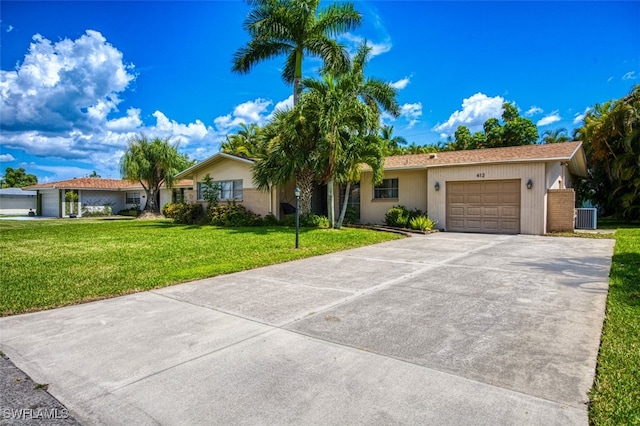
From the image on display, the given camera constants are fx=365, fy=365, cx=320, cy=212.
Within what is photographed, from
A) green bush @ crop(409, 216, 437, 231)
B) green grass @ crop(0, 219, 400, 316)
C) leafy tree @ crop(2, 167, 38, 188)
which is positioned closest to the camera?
green grass @ crop(0, 219, 400, 316)

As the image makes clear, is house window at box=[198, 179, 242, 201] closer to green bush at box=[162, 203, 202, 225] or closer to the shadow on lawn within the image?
green bush at box=[162, 203, 202, 225]

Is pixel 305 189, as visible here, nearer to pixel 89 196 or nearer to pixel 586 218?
pixel 586 218

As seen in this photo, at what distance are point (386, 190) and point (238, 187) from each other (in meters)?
7.50

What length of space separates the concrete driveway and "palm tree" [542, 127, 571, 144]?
29.7 metres

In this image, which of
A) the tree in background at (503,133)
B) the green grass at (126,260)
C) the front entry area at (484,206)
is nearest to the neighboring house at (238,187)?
the green grass at (126,260)

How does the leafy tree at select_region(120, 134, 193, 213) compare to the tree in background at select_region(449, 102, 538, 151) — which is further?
the tree in background at select_region(449, 102, 538, 151)

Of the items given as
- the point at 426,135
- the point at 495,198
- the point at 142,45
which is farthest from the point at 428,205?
the point at 426,135

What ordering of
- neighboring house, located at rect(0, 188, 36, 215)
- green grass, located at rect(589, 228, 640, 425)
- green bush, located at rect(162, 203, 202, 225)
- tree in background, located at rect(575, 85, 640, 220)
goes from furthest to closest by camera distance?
neighboring house, located at rect(0, 188, 36, 215) < green bush, located at rect(162, 203, 202, 225) < tree in background, located at rect(575, 85, 640, 220) < green grass, located at rect(589, 228, 640, 425)

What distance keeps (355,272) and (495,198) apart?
382 inches

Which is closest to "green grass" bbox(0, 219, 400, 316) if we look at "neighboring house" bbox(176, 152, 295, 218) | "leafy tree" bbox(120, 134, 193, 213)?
"neighboring house" bbox(176, 152, 295, 218)

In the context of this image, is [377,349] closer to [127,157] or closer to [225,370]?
[225,370]

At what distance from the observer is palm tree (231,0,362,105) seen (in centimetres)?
1680

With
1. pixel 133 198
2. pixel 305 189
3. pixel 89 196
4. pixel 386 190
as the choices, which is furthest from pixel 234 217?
pixel 89 196

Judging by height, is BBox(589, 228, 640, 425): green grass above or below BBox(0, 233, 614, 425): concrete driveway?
above
